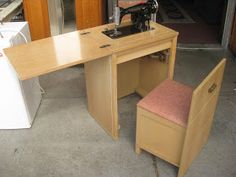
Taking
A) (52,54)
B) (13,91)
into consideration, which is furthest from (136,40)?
(13,91)

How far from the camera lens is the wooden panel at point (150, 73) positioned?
233cm

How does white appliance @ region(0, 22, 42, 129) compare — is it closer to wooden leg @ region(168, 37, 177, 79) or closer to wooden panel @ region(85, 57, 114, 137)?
wooden panel @ region(85, 57, 114, 137)

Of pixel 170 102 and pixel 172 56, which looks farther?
pixel 172 56

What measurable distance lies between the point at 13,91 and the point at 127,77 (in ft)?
3.31

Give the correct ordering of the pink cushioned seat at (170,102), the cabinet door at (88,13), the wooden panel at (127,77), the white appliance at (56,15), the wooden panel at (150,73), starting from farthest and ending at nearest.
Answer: the white appliance at (56,15) → the cabinet door at (88,13) → the wooden panel at (127,77) → the wooden panel at (150,73) → the pink cushioned seat at (170,102)

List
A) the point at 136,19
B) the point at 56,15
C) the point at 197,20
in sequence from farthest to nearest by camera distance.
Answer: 1. the point at 197,20
2. the point at 56,15
3. the point at 136,19

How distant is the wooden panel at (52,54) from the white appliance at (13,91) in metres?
0.27

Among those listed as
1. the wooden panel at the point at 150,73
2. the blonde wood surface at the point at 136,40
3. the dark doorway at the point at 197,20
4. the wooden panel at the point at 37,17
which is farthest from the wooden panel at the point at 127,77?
the dark doorway at the point at 197,20

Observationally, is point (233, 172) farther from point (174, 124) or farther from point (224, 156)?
point (174, 124)

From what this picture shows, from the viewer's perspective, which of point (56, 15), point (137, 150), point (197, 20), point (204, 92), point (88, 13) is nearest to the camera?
point (204, 92)

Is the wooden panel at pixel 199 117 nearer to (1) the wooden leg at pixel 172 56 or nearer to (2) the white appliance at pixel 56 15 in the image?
(1) the wooden leg at pixel 172 56

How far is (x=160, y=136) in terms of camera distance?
1.82 meters

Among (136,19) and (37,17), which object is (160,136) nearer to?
(136,19)

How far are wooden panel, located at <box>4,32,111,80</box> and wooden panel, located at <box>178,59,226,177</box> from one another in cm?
62
